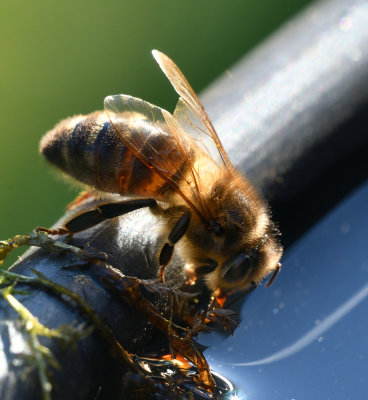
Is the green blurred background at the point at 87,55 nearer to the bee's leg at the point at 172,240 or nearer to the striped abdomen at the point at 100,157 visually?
the striped abdomen at the point at 100,157

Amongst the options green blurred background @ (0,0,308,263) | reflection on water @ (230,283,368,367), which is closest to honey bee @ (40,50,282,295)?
reflection on water @ (230,283,368,367)

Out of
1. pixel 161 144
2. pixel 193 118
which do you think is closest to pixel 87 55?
pixel 193 118

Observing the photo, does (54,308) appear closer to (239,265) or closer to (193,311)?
(193,311)

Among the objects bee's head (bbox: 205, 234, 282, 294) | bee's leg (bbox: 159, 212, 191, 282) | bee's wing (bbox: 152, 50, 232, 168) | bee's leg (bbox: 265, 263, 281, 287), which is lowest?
bee's leg (bbox: 265, 263, 281, 287)

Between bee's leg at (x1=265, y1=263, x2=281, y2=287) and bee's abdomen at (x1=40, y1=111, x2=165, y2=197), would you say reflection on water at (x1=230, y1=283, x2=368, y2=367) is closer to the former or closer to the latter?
bee's leg at (x1=265, y1=263, x2=281, y2=287)

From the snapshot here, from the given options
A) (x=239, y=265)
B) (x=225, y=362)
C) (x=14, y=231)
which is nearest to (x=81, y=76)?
(x=14, y=231)
